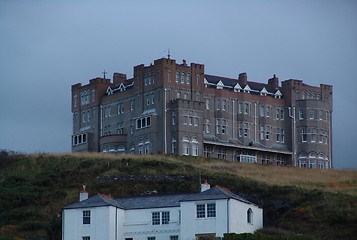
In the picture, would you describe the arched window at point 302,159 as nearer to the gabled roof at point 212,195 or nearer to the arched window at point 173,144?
the arched window at point 173,144

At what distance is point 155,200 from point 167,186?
62.2 feet

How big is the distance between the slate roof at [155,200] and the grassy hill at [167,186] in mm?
3722

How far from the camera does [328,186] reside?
314ft

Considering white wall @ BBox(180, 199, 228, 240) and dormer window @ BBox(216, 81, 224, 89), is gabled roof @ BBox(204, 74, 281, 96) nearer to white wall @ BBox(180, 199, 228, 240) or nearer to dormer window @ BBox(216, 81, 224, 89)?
dormer window @ BBox(216, 81, 224, 89)

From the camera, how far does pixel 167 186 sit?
91.9 meters

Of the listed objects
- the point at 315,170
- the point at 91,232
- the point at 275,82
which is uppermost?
the point at 275,82

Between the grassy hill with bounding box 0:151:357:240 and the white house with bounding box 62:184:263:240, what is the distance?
2370mm

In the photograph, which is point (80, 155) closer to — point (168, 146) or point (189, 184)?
point (168, 146)

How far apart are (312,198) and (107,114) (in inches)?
1934

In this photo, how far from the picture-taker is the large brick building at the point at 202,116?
11781 cm

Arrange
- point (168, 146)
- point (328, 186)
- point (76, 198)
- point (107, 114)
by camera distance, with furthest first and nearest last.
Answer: point (107, 114), point (168, 146), point (328, 186), point (76, 198)

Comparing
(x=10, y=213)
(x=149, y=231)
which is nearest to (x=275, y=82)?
(x=10, y=213)

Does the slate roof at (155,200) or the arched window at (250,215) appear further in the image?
the arched window at (250,215)

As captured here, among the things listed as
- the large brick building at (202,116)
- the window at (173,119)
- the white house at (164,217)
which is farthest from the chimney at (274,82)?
the white house at (164,217)
